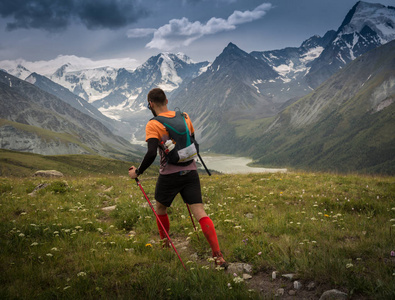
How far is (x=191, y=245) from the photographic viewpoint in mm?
7590

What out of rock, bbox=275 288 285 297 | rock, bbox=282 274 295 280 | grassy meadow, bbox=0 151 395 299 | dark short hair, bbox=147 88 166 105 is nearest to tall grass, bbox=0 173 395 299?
grassy meadow, bbox=0 151 395 299

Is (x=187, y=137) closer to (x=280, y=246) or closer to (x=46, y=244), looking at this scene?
(x=280, y=246)

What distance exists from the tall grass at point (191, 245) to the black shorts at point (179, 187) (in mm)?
1372

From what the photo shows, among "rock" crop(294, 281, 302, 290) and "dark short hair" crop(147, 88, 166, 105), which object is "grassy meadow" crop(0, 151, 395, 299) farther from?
"dark short hair" crop(147, 88, 166, 105)

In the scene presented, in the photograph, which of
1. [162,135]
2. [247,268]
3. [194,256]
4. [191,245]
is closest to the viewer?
[247,268]

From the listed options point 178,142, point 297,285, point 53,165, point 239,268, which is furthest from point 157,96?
point 53,165

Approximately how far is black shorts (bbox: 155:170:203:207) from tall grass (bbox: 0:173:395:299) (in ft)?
4.50

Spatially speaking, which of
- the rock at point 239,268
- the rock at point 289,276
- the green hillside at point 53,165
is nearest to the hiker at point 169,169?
the rock at point 239,268

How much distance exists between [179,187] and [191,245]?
198 centimetres

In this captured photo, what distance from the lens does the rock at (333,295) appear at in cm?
422

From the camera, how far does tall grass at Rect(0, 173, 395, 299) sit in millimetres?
4844

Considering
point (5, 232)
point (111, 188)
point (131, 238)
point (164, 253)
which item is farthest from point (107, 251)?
point (111, 188)

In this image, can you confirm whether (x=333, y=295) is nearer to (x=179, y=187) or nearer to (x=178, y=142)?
(x=179, y=187)

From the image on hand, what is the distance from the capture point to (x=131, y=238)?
746 centimetres
